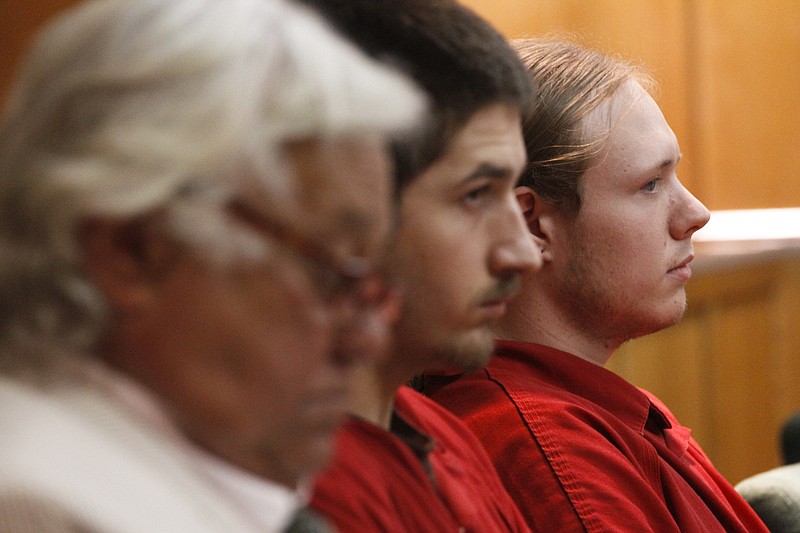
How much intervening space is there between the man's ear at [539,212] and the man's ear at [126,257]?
38.4 inches

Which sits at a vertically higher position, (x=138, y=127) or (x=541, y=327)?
(x=138, y=127)

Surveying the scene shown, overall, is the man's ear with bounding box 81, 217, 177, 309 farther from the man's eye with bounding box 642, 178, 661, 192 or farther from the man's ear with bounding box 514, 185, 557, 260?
the man's eye with bounding box 642, 178, 661, 192

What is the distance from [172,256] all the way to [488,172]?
52cm

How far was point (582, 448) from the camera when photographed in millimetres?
1363

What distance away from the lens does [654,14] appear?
3311 mm

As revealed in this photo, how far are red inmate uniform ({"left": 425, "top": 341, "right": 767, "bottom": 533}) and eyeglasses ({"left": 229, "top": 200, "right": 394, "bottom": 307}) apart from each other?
2.33ft

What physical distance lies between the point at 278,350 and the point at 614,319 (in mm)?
999

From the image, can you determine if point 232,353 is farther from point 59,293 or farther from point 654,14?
point 654,14

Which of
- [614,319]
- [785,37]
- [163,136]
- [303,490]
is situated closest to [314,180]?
[163,136]

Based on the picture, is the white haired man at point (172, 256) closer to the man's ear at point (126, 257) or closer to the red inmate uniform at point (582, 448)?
the man's ear at point (126, 257)

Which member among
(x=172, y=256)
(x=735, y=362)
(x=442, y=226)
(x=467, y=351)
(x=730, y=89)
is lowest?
(x=735, y=362)

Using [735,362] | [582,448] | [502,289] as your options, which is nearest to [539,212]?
[582,448]

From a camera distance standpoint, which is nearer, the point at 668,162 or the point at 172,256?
the point at 172,256

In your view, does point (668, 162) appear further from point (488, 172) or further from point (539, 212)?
point (488, 172)
